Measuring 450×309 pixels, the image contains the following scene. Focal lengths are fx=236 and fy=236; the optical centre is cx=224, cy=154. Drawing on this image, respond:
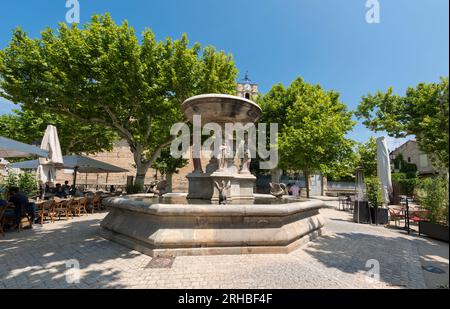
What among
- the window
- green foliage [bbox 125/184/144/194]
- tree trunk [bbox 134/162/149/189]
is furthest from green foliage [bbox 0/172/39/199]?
the window

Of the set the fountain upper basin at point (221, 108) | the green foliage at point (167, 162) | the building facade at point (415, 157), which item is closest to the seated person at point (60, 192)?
the fountain upper basin at point (221, 108)

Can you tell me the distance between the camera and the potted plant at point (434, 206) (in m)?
7.69

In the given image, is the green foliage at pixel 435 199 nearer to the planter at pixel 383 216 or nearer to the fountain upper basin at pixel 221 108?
the planter at pixel 383 216

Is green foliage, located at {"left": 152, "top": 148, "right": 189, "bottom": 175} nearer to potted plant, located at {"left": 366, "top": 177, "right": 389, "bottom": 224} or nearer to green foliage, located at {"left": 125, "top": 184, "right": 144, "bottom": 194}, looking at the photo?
green foliage, located at {"left": 125, "top": 184, "right": 144, "bottom": 194}

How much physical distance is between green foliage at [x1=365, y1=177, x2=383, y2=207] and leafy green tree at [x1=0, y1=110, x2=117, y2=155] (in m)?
22.0

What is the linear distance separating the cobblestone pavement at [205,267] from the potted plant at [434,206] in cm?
204

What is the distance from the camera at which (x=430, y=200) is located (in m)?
8.17

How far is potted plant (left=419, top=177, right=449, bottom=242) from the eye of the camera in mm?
7688

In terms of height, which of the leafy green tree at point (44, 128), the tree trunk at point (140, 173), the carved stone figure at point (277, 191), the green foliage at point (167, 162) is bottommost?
the carved stone figure at point (277, 191)

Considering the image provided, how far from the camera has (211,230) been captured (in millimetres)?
5293

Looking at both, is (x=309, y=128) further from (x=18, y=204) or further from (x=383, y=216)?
(x=18, y=204)
